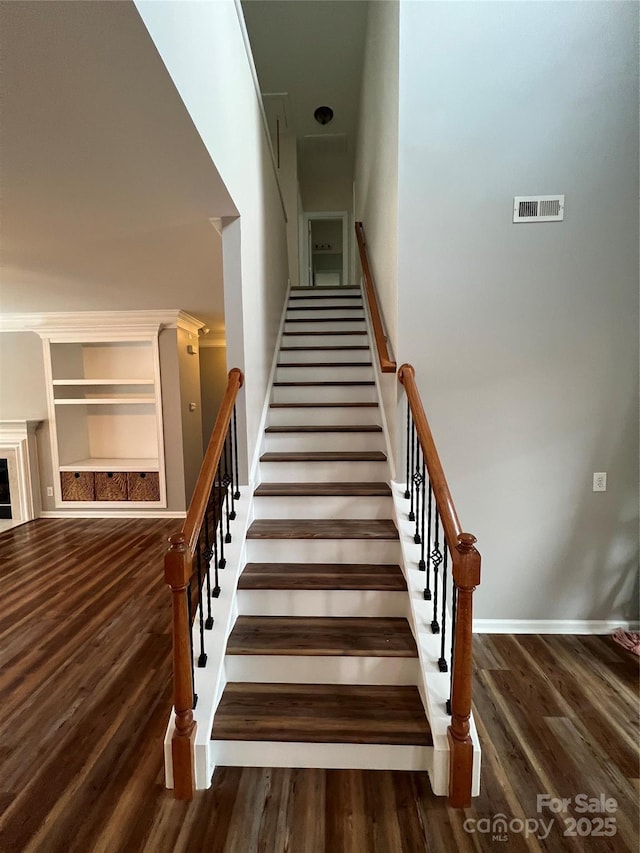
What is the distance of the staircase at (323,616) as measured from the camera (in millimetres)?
1534

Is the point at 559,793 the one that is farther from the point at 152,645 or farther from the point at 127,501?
the point at 127,501

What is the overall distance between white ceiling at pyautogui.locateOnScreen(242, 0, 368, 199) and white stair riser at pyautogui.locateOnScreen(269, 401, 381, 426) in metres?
3.84

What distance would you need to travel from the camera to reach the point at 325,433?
9.31 ft

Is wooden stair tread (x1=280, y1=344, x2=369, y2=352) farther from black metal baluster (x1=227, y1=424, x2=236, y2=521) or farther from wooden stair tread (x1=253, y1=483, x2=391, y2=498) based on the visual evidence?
black metal baluster (x1=227, y1=424, x2=236, y2=521)

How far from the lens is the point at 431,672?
1.60 metres

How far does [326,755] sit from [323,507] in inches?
45.3

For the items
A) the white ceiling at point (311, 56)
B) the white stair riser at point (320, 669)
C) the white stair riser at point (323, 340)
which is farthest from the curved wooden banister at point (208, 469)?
the white ceiling at point (311, 56)

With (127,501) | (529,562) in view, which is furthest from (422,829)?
(127,501)

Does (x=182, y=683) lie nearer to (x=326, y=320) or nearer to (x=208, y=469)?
(x=208, y=469)

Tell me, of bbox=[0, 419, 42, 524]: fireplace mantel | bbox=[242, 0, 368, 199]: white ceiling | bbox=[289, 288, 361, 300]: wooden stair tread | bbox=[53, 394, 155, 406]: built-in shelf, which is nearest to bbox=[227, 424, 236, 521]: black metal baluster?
bbox=[289, 288, 361, 300]: wooden stair tread

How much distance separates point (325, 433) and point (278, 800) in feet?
6.31

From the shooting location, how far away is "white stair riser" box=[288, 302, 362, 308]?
4.30 m

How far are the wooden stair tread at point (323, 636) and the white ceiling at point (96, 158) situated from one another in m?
2.08

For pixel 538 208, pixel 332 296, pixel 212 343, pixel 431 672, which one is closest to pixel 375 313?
pixel 538 208
